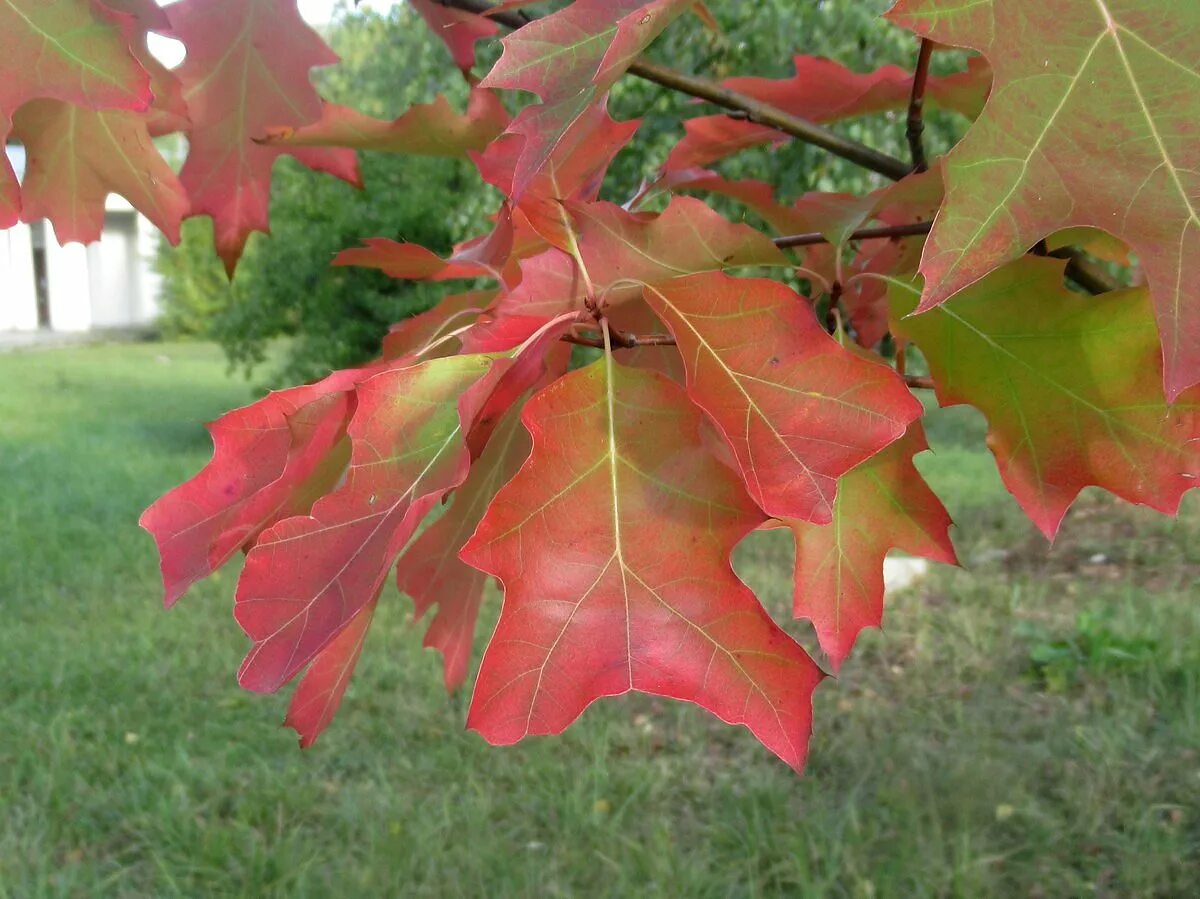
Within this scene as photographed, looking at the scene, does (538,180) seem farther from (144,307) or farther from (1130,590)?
(144,307)

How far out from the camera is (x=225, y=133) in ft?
3.13

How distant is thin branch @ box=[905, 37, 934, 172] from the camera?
68 cm

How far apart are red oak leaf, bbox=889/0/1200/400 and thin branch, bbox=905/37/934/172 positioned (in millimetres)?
218

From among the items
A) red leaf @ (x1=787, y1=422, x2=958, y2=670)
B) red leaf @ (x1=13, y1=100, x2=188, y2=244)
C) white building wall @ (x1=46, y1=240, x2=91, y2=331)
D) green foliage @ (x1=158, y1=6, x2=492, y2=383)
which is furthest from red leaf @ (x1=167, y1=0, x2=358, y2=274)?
white building wall @ (x1=46, y1=240, x2=91, y2=331)

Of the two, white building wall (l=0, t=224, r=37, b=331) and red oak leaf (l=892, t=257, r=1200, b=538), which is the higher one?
red oak leaf (l=892, t=257, r=1200, b=538)

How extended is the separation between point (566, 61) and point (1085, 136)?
0.70 ft

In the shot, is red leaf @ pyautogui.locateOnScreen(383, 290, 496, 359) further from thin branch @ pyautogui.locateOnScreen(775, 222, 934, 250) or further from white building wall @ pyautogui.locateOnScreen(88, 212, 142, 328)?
white building wall @ pyautogui.locateOnScreen(88, 212, 142, 328)

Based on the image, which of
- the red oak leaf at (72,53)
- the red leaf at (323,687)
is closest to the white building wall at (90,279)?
the red oak leaf at (72,53)

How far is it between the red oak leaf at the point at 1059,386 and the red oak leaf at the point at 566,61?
8.8 inches

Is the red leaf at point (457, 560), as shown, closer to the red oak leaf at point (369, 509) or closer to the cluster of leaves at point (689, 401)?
the cluster of leaves at point (689, 401)

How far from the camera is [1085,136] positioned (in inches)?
17.5

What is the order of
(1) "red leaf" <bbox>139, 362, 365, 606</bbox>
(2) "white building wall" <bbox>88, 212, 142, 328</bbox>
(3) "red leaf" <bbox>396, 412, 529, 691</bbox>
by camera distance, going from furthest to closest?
(2) "white building wall" <bbox>88, 212, 142, 328</bbox> → (3) "red leaf" <bbox>396, 412, 529, 691</bbox> → (1) "red leaf" <bbox>139, 362, 365, 606</bbox>

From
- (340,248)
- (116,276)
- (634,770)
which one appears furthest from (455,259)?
(116,276)

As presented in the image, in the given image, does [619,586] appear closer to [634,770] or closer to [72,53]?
[72,53]
